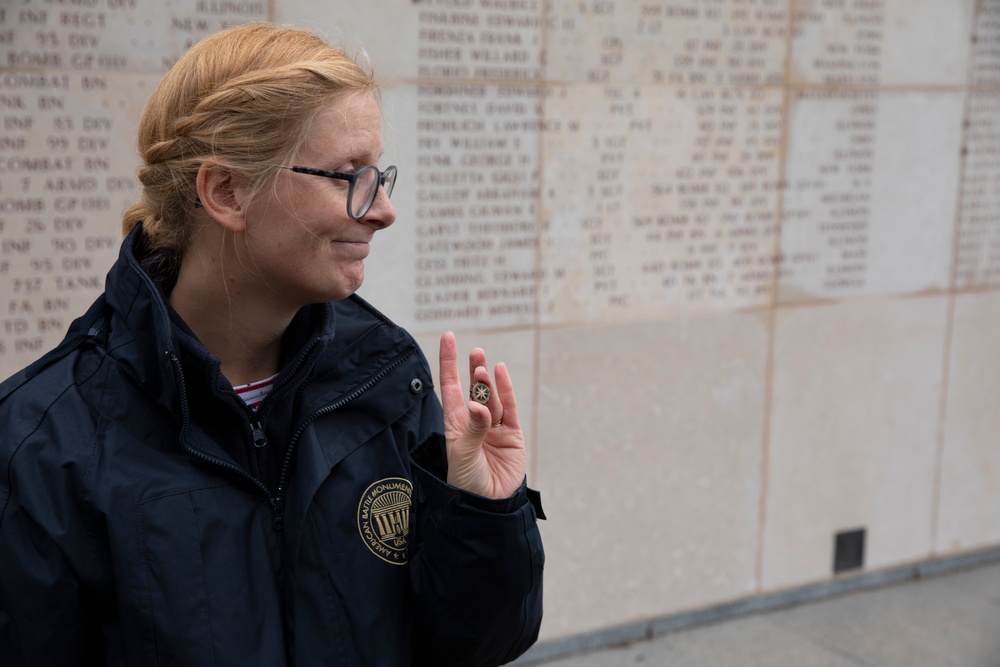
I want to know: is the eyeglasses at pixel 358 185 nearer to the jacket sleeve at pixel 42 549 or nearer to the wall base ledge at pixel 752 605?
the jacket sleeve at pixel 42 549

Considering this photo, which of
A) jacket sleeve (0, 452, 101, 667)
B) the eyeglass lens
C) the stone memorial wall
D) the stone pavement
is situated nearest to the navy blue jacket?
jacket sleeve (0, 452, 101, 667)

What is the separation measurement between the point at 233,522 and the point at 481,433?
38cm

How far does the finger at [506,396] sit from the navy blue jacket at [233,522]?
11cm

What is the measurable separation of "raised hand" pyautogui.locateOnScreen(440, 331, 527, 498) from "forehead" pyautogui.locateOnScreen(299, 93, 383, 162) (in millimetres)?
312

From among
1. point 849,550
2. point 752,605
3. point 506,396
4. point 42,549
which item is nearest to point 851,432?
point 849,550

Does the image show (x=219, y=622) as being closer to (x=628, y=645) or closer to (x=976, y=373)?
(x=628, y=645)

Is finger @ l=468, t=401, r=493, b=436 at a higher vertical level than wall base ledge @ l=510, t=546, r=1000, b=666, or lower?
higher

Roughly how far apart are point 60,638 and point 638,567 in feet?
9.77

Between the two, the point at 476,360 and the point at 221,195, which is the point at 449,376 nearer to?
the point at 476,360

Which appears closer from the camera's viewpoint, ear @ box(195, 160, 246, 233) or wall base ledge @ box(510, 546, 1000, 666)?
ear @ box(195, 160, 246, 233)

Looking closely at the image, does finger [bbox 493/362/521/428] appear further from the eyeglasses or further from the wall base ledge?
the wall base ledge

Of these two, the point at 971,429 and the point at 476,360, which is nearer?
the point at 476,360

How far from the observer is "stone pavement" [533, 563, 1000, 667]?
412cm

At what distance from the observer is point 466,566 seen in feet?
5.55
